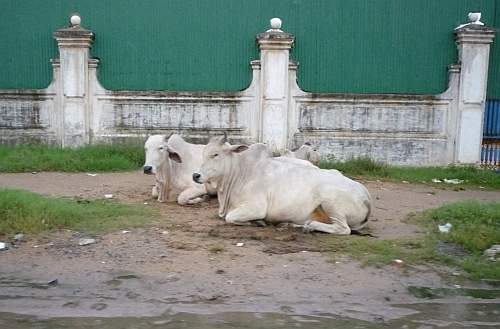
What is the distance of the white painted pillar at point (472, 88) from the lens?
12.3 meters

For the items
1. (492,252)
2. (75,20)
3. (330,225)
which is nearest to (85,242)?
(330,225)

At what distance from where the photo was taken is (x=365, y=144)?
1239 cm

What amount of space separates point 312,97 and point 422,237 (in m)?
6.18

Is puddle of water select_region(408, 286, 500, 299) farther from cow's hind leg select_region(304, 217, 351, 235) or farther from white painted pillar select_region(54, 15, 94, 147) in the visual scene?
white painted pillar select_region(54, 15, 94, 147)

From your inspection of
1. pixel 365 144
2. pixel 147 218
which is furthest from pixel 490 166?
pixel 147 218

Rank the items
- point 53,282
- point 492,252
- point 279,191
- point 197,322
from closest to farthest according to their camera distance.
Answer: point 197,322
point 53,282
point 492,252
point 279,191

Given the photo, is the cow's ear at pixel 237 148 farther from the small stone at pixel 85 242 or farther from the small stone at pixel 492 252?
the small stone at pixel 492 252

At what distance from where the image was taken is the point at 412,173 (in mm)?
11602

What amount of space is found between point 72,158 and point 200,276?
679 cm

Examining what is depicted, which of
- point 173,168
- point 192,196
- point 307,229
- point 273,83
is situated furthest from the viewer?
point 273,83

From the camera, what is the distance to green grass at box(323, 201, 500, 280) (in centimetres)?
564

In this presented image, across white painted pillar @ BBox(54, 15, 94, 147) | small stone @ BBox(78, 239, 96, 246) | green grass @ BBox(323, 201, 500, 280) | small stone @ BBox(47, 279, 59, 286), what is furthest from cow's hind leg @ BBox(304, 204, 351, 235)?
white painted pillar @ BBox(54, 15, 94, 147)

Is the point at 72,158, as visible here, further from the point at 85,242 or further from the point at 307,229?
the point at 307,229

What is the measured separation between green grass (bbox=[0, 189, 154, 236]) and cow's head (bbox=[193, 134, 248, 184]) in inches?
34.8
